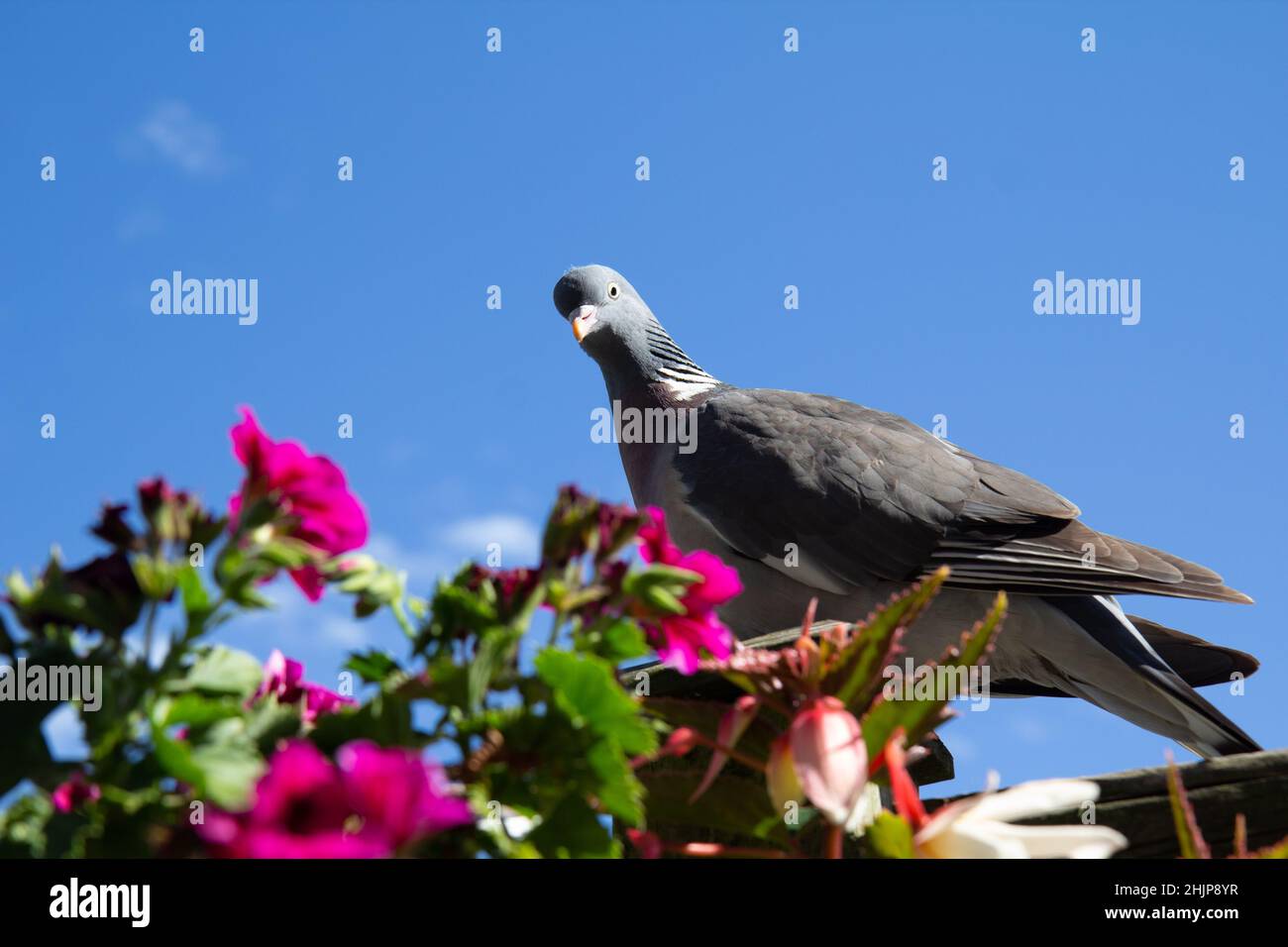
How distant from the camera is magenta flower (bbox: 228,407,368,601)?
91 centimetres

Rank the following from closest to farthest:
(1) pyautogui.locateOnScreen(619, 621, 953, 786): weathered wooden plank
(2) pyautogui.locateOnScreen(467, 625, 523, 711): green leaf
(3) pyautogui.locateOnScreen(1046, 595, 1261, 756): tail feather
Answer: (2) pyautogui.locateOnScreen(467, 625, 523, 711): green leaf < (1) pyautogui.locateOnScreen(619, 621, 953, 786): weathered wooden plank < (3) pyautogui.locateOnScreen(1046, 595, 1261, 756): tail feather

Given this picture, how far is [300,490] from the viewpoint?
0.93 metres

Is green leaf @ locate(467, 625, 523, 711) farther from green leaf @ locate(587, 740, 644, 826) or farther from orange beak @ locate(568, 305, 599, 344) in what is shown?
orange beak @ locate(568, 305, 599, 344)

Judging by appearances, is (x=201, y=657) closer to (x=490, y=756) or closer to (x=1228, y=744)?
(x=490, y=756)

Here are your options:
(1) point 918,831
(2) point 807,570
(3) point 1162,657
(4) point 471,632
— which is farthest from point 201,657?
(3) point 1162,657

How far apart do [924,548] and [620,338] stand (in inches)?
73.4

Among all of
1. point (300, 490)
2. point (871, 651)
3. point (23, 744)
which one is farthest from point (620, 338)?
point (23, 744)

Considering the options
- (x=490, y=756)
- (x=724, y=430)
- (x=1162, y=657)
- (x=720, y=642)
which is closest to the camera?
(x=490, y=756)

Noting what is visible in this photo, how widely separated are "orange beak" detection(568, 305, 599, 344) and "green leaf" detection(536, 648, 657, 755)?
14.1 feet

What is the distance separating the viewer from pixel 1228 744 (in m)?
3.54

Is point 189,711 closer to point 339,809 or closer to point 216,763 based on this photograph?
point 216,763

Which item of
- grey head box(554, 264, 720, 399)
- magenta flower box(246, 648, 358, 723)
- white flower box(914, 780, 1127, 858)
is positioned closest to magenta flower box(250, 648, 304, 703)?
magenta flower box(246, 648, 358, 723)

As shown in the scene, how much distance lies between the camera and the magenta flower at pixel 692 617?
1.08 metres

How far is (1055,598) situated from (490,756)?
3530 millimetres
